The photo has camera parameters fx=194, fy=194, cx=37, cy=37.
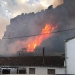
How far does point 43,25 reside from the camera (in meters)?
68.9

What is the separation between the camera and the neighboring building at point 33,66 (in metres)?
31.5

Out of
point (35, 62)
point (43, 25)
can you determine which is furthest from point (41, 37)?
point (35, 62)

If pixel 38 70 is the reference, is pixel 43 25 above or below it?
above

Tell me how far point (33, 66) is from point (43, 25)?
37054 mm

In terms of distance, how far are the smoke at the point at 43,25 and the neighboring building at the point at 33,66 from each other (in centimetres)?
2115

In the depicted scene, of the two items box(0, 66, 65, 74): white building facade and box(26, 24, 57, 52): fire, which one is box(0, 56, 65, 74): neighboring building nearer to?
box(0, 66, 65, 74): white building facade

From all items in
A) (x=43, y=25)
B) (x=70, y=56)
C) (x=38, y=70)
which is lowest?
(x=38, y=70)

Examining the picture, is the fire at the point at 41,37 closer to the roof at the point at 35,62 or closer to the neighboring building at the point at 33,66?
the roof at the point at 35,62

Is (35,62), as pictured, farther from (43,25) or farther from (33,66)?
(43,25)

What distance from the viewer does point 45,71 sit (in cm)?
3195

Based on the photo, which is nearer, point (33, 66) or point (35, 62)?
point (33, 66)

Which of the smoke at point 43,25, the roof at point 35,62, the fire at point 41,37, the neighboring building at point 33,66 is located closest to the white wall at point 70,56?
the neighboring building at point 33,66

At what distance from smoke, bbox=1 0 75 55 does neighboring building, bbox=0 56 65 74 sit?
21.2 metres

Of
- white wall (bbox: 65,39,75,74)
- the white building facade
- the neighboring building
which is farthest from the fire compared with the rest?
white wall (bbox: 65,39,75,74)
